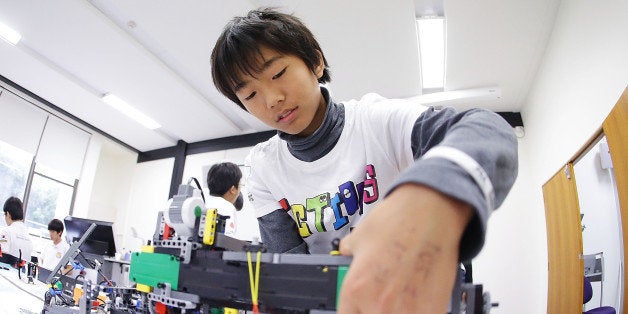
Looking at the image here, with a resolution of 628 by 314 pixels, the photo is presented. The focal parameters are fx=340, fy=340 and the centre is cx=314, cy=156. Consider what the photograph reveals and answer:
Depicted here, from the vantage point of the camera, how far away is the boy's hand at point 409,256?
247 millimetres

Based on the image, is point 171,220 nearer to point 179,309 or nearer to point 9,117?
point 179,309

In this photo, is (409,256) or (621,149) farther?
(621,149)

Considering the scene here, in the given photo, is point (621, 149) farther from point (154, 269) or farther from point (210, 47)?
point (210, 47)

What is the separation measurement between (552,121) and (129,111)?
5897mm

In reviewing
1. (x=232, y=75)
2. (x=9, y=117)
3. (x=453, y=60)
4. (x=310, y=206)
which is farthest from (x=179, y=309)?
(x=9, y=117)

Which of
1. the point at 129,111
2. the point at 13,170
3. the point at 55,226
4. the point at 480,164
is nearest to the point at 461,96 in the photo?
the point at 480,164

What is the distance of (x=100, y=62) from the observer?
4.37m

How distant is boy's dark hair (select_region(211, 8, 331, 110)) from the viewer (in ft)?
2.58

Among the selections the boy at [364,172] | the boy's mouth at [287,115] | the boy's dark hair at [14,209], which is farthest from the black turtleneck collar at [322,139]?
the boy's dark hair at [14,209]

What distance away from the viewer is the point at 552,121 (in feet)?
11.3

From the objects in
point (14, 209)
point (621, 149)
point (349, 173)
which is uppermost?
point (621, 149)

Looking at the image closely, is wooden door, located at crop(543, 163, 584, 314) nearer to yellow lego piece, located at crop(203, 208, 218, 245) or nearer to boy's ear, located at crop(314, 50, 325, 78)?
boy's ear, located at crop(314, 50, 325, 78)

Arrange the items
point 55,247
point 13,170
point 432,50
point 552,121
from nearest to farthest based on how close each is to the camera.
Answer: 1. point 552,121
2. point 432,50
3. point 55,247
4. point 13,170

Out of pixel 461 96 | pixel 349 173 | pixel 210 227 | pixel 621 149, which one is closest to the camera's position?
pixel 210 227
